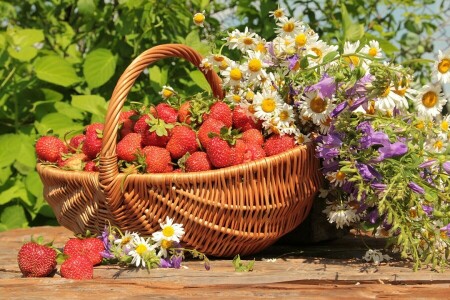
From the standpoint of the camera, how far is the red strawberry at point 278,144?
5.19 feet

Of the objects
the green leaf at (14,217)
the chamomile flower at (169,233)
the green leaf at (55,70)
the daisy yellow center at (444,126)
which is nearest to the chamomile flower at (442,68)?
the daisy yellow center at (444,126)

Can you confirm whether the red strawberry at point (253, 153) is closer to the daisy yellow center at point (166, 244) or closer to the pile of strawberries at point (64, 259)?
the daisy yellow center at point (166, 244)

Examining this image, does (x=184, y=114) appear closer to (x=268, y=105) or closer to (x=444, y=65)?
(x=268, y=105)

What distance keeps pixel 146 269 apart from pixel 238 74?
49cm

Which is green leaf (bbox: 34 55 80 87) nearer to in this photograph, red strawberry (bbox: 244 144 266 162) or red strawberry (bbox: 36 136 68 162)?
red strawberry (bbox: 36 136 68 162)

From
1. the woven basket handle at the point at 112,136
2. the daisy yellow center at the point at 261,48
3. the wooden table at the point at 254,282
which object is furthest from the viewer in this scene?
the daisy yellow center at the point at 261,48

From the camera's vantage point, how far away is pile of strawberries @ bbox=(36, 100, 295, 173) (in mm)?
1539

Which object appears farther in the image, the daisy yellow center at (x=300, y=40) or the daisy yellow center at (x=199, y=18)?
the daisy yellow center at (x=199, y=18)

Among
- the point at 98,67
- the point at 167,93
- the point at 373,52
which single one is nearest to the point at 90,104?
the point at 98,67

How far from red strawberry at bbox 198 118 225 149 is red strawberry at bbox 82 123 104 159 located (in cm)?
25

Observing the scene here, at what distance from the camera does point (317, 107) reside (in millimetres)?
1535

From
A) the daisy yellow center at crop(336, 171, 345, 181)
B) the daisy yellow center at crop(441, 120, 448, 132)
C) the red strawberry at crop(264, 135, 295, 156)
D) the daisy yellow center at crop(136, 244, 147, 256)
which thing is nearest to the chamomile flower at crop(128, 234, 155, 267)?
the daisy yellow center at crop(136, 244, 147, 256)

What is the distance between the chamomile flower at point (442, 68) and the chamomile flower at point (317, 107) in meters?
0.23

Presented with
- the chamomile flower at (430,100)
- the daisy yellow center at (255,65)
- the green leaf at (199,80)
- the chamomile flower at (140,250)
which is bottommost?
the chamomile flower at (140,250)
